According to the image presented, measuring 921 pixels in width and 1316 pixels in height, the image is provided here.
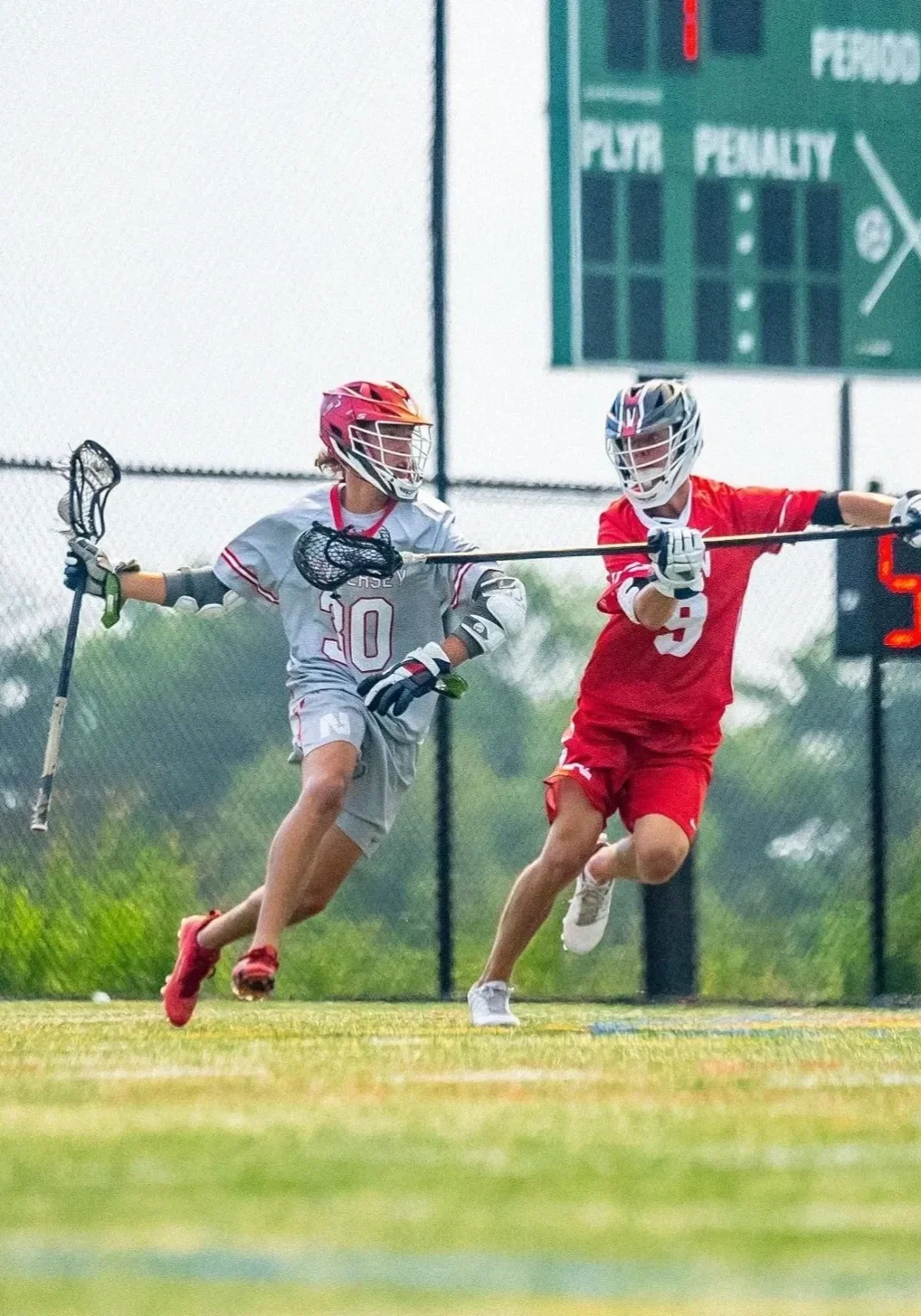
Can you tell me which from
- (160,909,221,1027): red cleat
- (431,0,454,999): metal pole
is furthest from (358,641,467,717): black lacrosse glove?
(431,0,454,999): metal pole

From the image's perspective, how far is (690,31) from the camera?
34.4ft

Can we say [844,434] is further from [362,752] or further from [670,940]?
[362,752]

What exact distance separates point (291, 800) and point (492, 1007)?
4.54m

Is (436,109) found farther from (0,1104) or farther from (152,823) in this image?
(0,1104)

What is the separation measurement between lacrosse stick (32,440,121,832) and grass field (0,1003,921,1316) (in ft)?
5.53


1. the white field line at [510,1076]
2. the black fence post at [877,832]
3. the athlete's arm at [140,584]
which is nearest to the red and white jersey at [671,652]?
the athlete's arm at [140,584]

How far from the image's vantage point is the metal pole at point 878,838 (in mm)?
10578

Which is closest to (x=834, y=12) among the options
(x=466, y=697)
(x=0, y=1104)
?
(x=466, y=697)

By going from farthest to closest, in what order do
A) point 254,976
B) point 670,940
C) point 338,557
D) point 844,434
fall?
point 844,434 → point 670,940 → point 338,557 → point 254,976

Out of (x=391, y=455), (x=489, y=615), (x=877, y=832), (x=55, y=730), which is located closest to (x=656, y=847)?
(x=489, y=615)

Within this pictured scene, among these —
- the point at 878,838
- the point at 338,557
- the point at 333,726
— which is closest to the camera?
the point at 333,726

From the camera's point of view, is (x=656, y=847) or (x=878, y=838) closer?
(x=656, y=847)

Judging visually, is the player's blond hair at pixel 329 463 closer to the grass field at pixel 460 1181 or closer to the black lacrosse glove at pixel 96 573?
the black lacrosse glove at pixel 96 573

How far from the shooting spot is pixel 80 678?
34.9 ft
